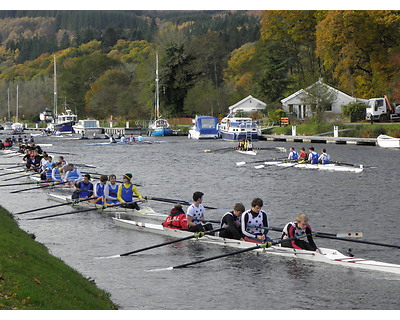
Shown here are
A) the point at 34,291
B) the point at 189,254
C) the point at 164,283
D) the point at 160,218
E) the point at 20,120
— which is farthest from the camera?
the point at 20,120

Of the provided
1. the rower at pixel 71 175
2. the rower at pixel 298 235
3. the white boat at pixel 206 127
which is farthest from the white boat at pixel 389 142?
the rower at pixel 298 235

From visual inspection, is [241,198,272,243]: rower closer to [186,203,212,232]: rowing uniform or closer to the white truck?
[186,203,212,232]: rowing uniform

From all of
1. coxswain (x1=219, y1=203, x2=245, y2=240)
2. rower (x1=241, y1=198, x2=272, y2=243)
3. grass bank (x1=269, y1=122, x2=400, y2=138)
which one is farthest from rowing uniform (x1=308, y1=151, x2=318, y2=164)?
rower (x1=241, y1=198, x2=272, y2=243)

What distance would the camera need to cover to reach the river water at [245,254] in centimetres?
1730

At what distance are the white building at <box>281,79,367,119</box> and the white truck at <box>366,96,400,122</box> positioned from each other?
7427 millimetres

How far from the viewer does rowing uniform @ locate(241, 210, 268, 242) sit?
21.1m

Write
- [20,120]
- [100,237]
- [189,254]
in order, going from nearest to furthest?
[189,254], [100,237], [20,120]

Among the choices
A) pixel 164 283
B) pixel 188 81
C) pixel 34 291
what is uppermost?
pixel 188 81

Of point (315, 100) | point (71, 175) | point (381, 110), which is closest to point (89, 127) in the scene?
point (315, 100)

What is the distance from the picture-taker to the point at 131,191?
2855cm

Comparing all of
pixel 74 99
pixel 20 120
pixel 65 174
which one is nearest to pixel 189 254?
pixel 65 174

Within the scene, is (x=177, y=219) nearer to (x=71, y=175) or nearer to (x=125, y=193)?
(x=125, y=193)

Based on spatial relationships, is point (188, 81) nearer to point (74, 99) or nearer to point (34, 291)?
point (74, 99)

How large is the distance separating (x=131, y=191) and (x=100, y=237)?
3618mm
